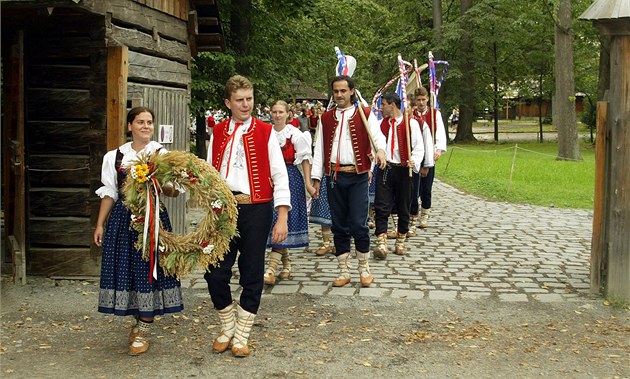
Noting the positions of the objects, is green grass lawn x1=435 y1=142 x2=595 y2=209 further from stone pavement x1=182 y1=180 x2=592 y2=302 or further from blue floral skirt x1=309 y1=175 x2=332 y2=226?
blue floral skirt x1=309 y1=175 x2=332 y2=226

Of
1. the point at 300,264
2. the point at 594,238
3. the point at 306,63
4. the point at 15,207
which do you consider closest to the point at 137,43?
the point at 15,207

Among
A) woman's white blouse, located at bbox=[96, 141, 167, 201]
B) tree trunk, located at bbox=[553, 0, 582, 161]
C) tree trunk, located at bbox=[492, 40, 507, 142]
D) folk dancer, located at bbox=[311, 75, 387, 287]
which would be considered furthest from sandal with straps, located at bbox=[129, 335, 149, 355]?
tree trunk, located at bbox=[492, 40, 507, 142]

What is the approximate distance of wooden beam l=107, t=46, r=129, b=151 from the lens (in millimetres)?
7871

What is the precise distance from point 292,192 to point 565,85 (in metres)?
20.4

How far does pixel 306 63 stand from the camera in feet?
64.7

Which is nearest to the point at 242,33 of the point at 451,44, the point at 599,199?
the point at 599,199

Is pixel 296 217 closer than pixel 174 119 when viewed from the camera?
Yes

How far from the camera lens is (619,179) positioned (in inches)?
281

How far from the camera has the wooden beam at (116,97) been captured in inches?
310

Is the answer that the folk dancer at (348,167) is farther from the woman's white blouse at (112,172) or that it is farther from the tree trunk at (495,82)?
the tree trunk at (495,82)

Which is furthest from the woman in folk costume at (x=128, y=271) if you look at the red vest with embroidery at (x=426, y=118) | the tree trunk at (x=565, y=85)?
the tree trunk at (x=565, y=85)

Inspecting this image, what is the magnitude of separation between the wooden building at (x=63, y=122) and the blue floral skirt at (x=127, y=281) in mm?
2557

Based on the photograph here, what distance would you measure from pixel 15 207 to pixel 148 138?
2841mm

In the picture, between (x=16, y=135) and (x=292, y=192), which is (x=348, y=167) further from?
(x=16, y=135)
